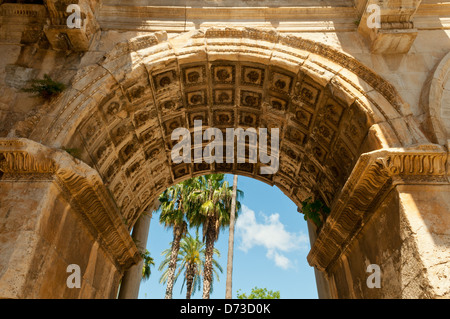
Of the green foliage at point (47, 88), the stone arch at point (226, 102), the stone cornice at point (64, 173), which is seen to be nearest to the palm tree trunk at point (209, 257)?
the stone arch at point (226, 102)

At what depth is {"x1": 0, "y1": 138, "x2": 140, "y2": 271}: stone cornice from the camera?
167 inches

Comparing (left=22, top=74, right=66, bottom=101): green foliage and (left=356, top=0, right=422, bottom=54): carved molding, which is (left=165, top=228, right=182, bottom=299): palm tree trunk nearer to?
(left=22, top=74, right=66, bottom=101): green foliage

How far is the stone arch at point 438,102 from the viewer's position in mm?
4594

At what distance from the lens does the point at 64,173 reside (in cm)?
435

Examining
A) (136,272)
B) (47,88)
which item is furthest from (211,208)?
(47,88)

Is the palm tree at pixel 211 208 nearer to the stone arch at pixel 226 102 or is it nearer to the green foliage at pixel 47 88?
the stone arch at pixel 226 102

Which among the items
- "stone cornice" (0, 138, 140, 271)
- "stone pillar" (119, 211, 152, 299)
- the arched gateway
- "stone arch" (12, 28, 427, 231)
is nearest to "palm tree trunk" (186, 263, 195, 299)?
"stone pillar" (119, 211, 152, 299)

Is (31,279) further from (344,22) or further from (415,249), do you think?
(344,22)

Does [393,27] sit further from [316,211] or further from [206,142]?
[206,142]

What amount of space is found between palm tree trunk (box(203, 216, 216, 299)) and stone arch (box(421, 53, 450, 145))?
1481 centimetres

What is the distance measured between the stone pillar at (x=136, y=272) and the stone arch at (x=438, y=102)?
7.77 metres

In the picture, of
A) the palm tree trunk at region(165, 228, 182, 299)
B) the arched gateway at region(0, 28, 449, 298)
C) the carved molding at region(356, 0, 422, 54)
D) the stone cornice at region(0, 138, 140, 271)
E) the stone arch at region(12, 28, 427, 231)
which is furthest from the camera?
the palm tree trunk at region(165, 228, 182, 299)

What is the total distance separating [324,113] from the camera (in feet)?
19.1

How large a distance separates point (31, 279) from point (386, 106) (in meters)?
4.91
